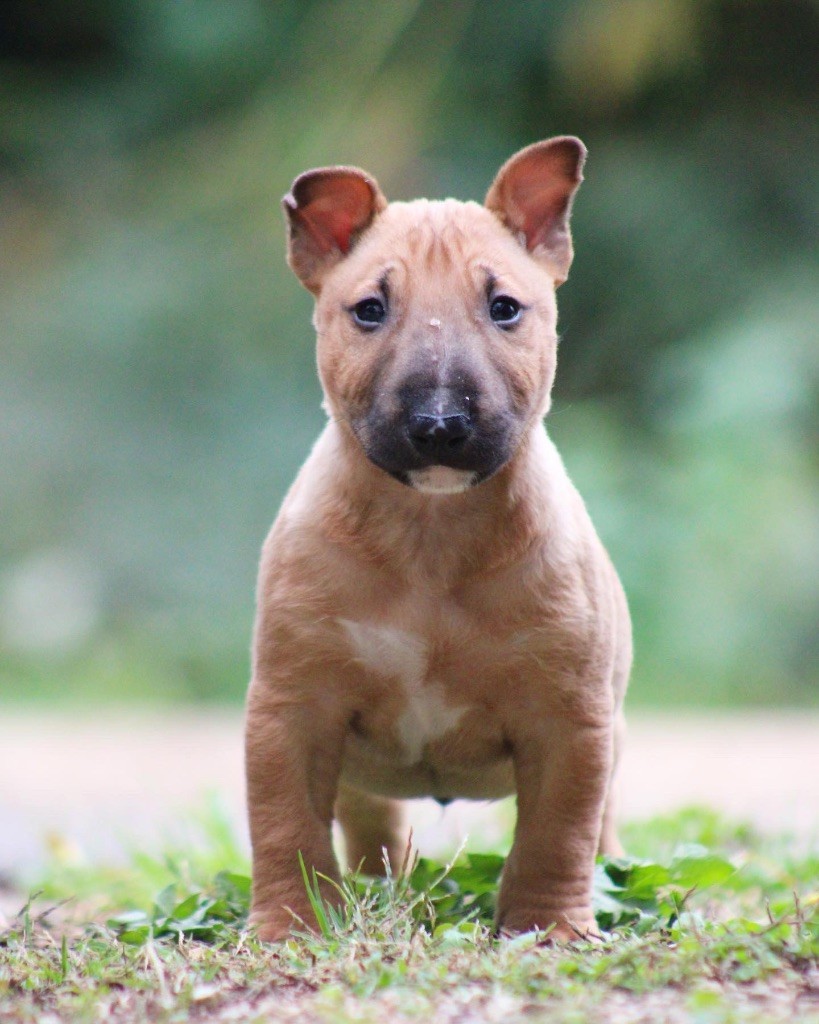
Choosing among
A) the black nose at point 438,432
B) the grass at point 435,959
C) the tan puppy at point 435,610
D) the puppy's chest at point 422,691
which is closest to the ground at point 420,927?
the grass at point 435,959

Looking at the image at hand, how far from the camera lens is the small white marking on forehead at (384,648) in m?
4.40

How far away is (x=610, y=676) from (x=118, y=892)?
7.56 ft

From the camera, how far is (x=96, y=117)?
1462 cm

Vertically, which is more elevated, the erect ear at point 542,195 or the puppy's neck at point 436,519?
the erect ear at point 542,195

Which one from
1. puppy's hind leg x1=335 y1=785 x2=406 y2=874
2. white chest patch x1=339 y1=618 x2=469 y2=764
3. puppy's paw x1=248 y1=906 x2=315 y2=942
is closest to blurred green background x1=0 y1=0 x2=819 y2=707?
puppy's hind leg x1=335 y1=785 x2=406 y2=874

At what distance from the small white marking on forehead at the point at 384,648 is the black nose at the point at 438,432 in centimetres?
60

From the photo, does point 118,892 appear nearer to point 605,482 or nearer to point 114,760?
point 114,760

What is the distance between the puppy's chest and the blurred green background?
25.8 feet

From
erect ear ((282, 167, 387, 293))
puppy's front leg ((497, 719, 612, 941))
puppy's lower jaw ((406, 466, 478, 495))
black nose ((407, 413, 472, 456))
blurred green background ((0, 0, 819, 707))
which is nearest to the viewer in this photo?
black nose ((407, 413, 472, 456))

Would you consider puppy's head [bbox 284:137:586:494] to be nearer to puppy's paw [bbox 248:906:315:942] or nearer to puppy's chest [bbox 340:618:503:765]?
puppy's chest [bbox 340:618:503:765]

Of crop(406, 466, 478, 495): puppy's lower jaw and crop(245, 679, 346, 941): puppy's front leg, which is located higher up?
crop(406, 466, 478, 495): puppy's lower jaw

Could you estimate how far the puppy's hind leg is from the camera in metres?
5.58

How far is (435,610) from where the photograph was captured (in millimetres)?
4418

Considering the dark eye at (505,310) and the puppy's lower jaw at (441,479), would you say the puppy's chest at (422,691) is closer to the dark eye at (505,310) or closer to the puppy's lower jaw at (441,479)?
the puppy's lower jaw at (441,479)
